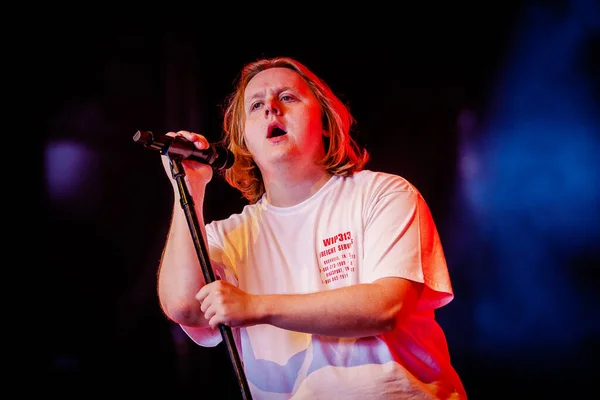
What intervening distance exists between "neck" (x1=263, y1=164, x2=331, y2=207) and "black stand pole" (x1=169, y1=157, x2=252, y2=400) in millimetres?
647

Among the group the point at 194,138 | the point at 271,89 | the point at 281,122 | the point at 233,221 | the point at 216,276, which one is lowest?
the point at 216,276

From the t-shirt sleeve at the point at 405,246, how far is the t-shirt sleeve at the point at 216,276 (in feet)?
1.77

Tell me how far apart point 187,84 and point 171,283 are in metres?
1.92

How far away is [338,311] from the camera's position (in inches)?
66.4

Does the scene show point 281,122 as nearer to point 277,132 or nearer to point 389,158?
point 277,132

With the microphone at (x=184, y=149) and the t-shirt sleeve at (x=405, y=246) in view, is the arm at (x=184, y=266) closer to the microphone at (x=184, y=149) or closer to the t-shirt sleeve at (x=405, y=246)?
the microphone at (x=184, y=149)

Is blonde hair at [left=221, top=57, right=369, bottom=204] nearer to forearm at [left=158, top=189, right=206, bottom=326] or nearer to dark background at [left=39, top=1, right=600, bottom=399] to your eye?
forearm at [left=158, top=189, right=206, bottom=326]

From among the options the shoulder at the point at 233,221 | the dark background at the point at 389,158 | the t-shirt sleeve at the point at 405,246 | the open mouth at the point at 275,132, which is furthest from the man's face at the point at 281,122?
the dark background at the point at 389,158

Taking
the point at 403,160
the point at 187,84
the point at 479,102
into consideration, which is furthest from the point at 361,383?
the point at 187,84

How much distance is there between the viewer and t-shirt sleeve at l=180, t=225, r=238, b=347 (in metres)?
2.19

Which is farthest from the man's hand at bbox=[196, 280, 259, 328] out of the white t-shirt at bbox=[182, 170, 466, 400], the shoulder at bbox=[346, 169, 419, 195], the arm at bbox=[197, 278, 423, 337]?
the shoulder at bbox=[346, 169, 419, 195]

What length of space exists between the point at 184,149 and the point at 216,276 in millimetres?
587

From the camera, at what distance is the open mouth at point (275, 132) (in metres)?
2.31

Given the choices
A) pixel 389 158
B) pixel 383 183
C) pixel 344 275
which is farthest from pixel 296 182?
pixel 389 158
